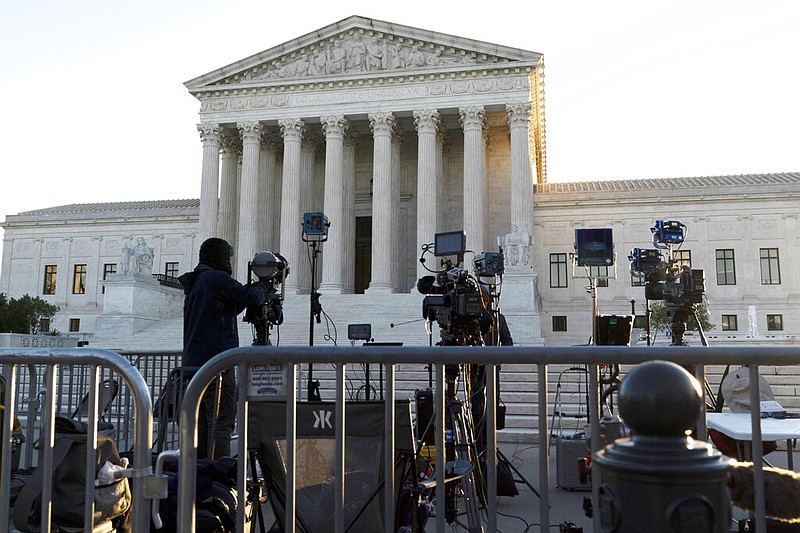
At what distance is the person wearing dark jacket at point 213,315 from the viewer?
5832 mm

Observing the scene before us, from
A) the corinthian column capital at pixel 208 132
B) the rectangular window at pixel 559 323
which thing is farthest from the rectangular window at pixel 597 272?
the corinthian column capital at pixel 208 132

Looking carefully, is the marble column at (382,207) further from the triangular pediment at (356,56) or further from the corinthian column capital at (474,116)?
the corinthian column capital at (474,116)

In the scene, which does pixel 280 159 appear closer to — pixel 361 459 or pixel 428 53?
pixel 428 53

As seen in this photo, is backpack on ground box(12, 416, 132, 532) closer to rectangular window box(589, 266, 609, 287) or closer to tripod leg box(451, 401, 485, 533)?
tripod leg box(451, 401, 485, 533)

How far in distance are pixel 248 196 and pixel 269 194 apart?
219cm

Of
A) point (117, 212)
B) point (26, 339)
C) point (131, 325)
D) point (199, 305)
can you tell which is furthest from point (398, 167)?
point (199, 305)

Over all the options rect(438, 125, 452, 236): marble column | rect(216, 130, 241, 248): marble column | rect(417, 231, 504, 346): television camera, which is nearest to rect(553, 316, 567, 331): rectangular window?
rect(438, 125, 452, 236): marble column

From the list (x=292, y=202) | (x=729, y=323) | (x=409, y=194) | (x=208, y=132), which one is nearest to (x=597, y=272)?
(x=292, y=202)

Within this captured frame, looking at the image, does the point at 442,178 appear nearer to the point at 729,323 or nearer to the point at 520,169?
the point at 520,169

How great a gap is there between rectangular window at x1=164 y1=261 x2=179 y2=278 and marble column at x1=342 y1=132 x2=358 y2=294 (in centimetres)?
1387

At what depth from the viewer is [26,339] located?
28.5 metres

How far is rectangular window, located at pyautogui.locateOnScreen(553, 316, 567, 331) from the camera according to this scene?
36.7 m

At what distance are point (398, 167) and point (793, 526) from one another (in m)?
31.6

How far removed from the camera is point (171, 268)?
142 ft
